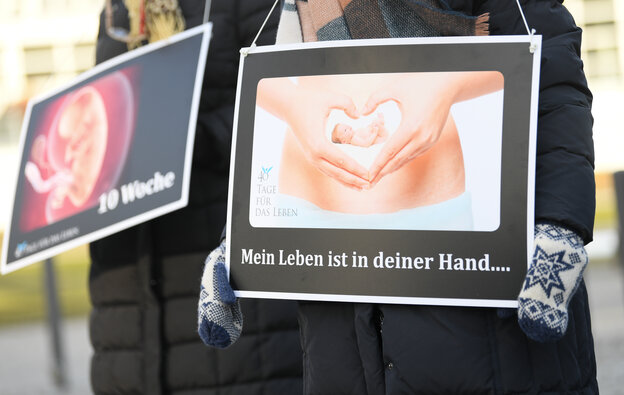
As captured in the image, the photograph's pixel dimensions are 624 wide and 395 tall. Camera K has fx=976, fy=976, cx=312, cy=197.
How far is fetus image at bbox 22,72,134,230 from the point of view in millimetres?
2389

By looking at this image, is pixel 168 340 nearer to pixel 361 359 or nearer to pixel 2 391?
pixel 361 359

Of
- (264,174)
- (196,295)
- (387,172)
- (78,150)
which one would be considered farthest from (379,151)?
(78,150)

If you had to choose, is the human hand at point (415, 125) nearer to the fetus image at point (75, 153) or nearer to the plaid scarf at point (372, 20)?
the plaid scarf at point (372, 20)

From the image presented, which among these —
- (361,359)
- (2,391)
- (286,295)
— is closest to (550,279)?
(361,359)

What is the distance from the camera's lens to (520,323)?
150 centimetres

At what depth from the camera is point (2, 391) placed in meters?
5.84

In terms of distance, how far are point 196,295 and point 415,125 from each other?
3.21 ft

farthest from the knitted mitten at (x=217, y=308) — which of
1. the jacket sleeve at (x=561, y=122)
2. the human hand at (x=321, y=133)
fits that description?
the jacket sleeve at (x=561, y=122)

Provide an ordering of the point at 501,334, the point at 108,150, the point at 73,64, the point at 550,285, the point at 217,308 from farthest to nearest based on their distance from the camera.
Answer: the point at 73,64 → the point at 108,150 → the point at 217,308 → the point at 501,334 → the point at 550,285

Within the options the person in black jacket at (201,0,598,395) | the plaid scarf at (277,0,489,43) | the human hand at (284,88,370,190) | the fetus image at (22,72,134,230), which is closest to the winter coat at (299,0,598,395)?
the person in black jacket at (201,0,598,395)

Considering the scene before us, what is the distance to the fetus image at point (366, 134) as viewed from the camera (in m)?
1.69

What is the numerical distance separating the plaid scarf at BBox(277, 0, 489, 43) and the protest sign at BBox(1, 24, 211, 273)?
52 cm

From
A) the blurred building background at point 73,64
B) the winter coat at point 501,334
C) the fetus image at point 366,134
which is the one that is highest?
the blurred building background at point 73,64

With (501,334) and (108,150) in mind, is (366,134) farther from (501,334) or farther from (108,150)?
(108,150)
